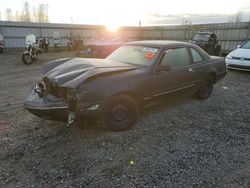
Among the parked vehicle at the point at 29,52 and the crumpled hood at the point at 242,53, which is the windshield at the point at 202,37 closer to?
the crumpled hood at the point at 242,53

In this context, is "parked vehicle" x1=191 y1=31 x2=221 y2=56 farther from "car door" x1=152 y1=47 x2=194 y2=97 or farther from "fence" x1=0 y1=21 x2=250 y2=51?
"car door" x1=152 y1=47 x2=194 y2=97

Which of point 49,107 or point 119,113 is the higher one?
point 49,107

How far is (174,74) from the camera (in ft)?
13.3

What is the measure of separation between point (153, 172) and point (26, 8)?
195 ft

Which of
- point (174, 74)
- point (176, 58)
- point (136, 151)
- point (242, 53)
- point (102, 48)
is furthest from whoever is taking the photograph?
point (102, 48)

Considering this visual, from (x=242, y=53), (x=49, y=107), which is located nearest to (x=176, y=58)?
(x=49, y=107)

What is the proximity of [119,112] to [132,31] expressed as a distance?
66.3 feet

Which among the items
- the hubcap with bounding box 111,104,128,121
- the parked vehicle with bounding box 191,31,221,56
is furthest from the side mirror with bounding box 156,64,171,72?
the parked vehicle with bounding box 191,31,221,56

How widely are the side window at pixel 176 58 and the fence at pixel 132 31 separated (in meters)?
12.0

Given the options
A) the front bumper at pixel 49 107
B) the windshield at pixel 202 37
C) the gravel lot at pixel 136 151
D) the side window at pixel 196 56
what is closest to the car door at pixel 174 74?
the side window at pixel 196 56

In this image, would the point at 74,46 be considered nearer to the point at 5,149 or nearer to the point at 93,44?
the point at 93,44

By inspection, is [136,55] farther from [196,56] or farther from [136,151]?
[136,151]

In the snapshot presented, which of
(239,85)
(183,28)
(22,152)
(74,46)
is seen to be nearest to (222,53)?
(183,28)

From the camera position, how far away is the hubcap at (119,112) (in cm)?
333
